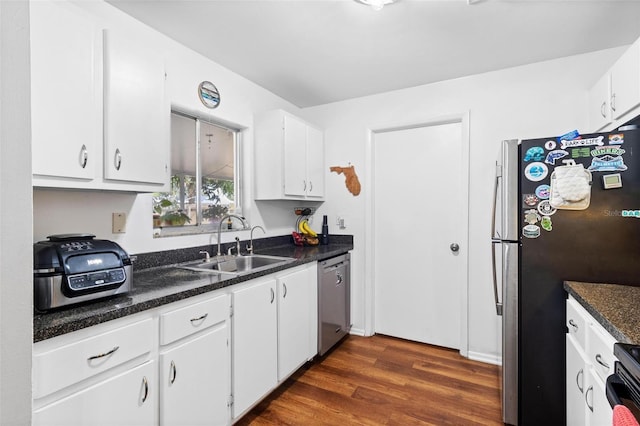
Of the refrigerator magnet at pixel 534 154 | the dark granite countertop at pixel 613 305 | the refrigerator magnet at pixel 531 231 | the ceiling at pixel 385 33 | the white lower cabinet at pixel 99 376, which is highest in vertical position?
the ceiling at pixel 385 33

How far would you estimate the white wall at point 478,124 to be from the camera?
93.7 inches

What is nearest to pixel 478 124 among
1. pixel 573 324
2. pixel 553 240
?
pixel 553 240

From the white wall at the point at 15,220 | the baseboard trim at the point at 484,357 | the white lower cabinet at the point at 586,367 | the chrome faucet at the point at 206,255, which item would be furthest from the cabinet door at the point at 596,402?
the chrome faucet at the point at 206,255

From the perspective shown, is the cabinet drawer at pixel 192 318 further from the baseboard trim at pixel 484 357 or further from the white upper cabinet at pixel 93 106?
the baseboard trim at pixel 484 357

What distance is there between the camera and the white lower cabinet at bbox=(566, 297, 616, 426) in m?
1.13

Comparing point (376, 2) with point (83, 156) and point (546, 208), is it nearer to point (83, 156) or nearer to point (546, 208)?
point (546, 208)

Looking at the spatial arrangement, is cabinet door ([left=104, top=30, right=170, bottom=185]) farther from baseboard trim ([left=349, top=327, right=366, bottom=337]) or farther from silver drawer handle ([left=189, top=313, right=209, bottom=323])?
baseboard trim ([left=349, top=327, right=366, bottom=337])

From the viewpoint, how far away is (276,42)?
84.7 inches

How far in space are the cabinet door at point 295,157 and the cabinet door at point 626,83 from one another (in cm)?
225

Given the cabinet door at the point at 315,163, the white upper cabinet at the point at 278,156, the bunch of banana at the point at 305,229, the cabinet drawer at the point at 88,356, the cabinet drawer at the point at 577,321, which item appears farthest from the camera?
the bunch of banana at the point at 305,229

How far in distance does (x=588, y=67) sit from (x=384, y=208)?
6.23 feet

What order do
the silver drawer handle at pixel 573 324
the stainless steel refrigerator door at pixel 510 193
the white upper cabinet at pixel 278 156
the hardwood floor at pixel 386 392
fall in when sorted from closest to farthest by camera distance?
the silver drawer handle at pixel 573 324 → the stainless steel refrigerator door at pixel 510 193 → the hardwood floor at pixel 386 392 → the white upper cabinet at pixel 278 156

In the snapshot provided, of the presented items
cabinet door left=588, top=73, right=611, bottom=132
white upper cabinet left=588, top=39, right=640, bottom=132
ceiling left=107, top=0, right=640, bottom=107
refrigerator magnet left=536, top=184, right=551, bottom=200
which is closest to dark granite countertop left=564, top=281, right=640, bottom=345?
refrigerator magnet left=536, top=184, right=551, bottom=200

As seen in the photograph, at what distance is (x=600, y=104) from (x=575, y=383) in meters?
1.78
